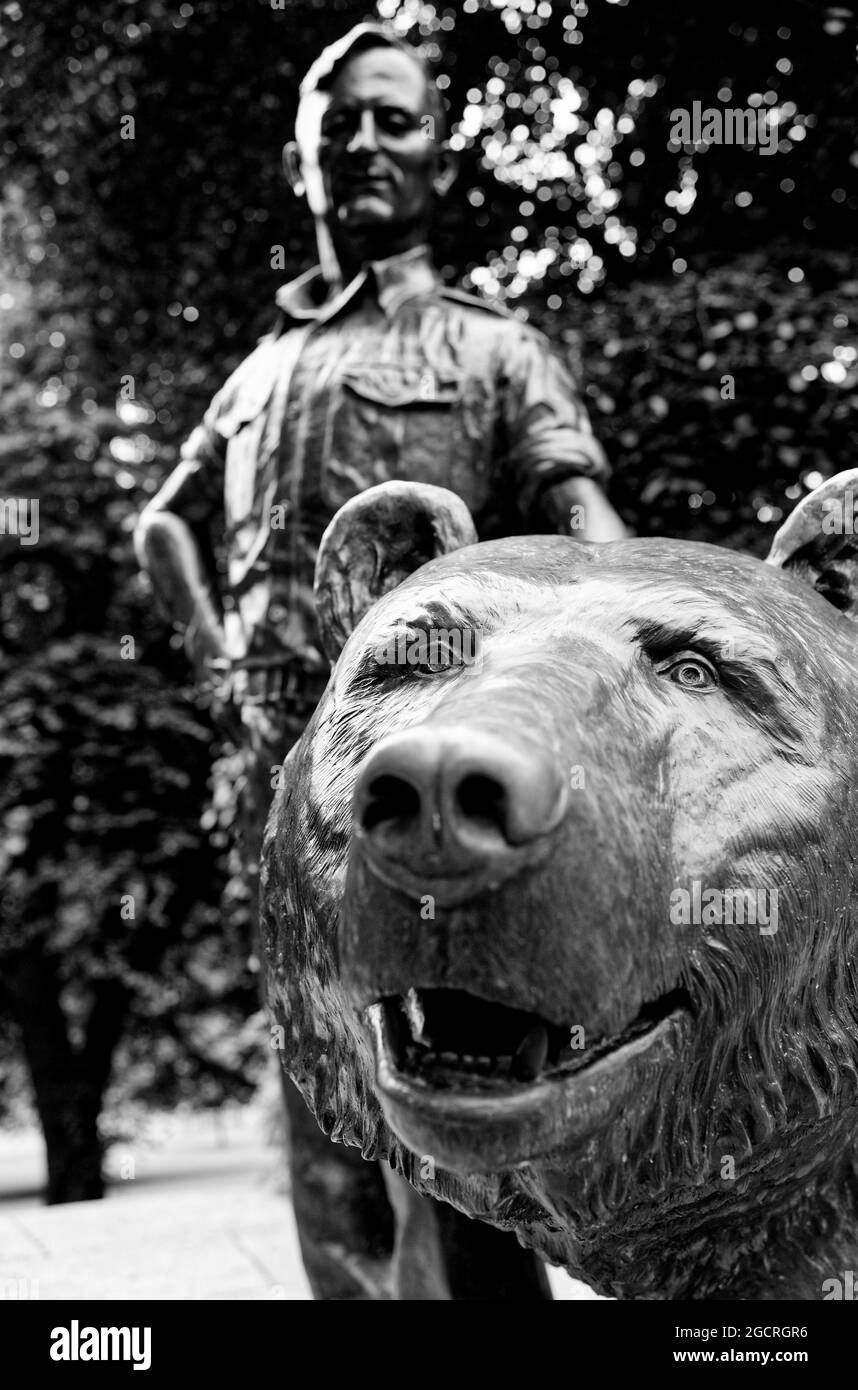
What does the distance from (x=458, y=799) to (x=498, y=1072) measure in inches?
12.0

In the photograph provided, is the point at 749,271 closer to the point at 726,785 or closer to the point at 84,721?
the point at 726,785

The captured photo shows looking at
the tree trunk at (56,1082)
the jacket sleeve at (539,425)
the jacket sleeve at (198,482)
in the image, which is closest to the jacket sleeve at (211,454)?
the jacket sleeve at (198,482)

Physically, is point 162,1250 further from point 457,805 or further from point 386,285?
point 457,805

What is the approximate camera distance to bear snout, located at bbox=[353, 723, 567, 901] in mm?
1165

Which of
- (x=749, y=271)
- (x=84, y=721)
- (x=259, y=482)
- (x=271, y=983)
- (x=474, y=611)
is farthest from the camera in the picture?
(x=84, y=721)

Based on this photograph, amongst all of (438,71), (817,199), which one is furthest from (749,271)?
(438,71)

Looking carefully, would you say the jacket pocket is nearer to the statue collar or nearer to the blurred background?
the statue collar

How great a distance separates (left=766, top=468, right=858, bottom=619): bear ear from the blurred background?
73.0 inches

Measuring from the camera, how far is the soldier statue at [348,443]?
2609 millimetres

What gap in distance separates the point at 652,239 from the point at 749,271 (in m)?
1.06

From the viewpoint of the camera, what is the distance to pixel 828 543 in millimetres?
1868

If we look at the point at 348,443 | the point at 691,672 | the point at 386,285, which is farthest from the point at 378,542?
the point at 386,285

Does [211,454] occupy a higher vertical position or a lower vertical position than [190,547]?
higher
